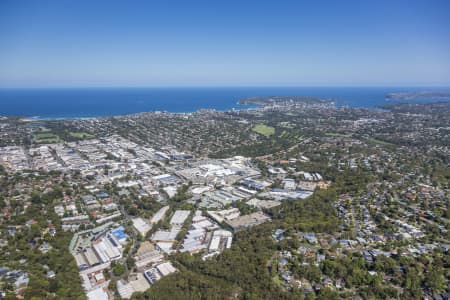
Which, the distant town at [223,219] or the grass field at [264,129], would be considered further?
the grass field at [264,129]

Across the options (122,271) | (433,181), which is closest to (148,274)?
(122,271)

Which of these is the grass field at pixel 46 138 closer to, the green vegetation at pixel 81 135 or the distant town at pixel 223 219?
the distant town at pixel 223 219

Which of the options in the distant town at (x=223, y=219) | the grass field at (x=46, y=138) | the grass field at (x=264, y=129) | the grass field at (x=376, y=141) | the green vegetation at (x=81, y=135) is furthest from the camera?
the grass field at (x=264, y=129)

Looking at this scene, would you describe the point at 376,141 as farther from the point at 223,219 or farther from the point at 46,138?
the point at 46,138

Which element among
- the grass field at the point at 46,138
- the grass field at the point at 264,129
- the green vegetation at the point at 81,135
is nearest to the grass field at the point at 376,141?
the grass field at the point at 264,129

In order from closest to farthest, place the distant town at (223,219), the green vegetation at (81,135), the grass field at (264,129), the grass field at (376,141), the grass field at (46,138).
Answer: the distant town at (223,219)
the grass field at (46,138)
the grass field at (376,141)
the green vegetation at (81,135)
the grass field at (264,129)

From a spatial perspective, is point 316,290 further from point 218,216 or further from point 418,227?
point 418,227

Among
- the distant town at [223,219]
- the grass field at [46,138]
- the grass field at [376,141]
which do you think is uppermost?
the grass field at [46,138]

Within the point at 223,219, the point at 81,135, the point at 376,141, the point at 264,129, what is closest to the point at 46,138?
the point at 81,135

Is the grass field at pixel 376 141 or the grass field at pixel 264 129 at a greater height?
the grass field at pixel 264 129
